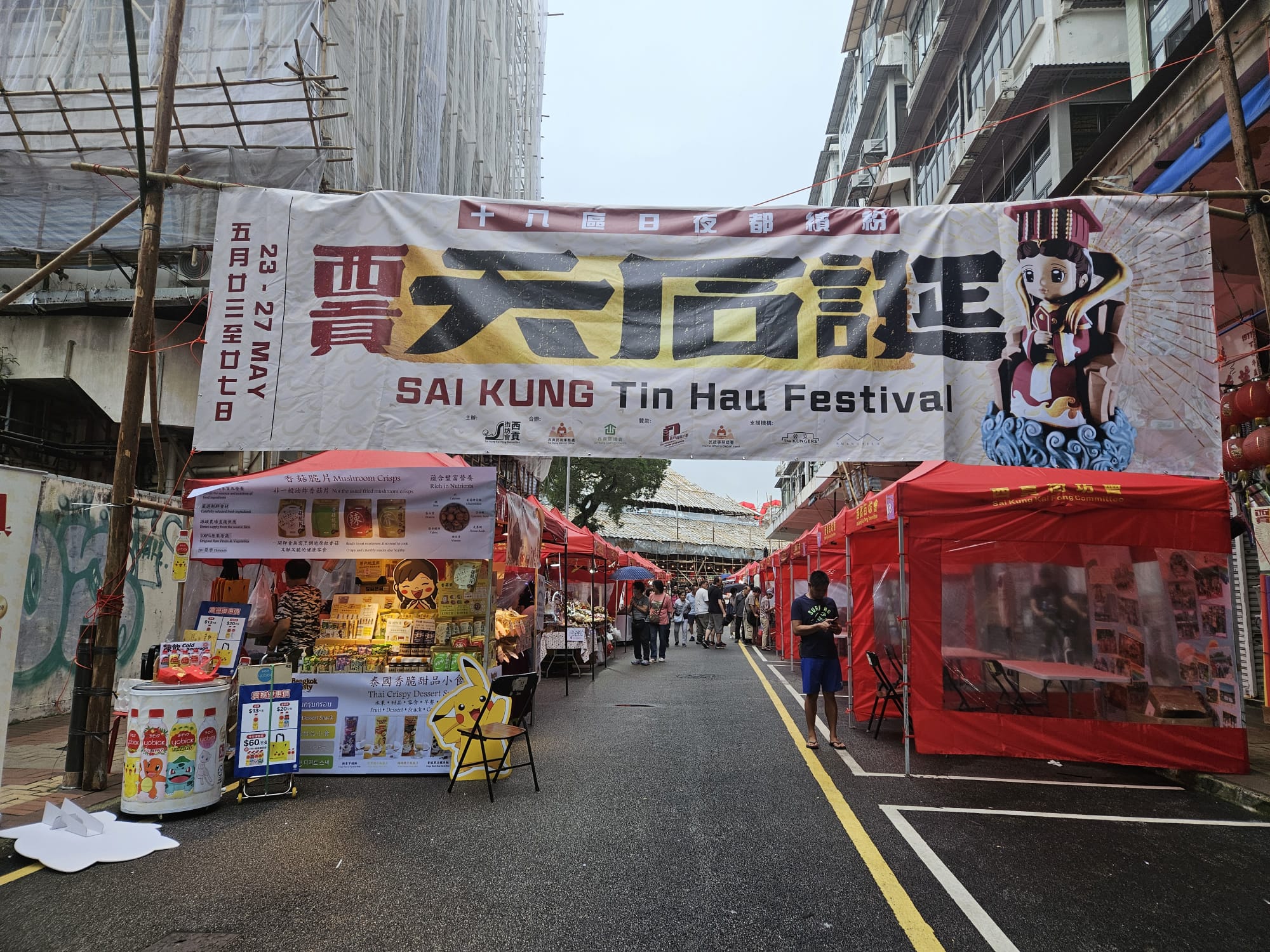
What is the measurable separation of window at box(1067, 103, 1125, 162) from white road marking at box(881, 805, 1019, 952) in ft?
48.8

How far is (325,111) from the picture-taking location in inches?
526

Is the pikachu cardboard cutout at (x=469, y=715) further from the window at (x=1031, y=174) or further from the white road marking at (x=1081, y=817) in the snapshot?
the window at (x=1031, y=174)

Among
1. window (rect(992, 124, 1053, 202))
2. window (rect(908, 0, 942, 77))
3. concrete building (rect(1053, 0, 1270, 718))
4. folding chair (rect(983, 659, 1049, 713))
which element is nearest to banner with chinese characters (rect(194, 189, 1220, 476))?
concrete building (rect(1053, 0, 1270, 718))

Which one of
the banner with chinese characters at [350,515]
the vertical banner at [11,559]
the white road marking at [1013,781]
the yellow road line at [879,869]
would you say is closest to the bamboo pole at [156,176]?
the vertical banner at [11,559]

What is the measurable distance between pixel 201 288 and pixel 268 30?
469cm

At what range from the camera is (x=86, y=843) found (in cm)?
504

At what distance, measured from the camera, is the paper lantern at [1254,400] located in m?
7.69

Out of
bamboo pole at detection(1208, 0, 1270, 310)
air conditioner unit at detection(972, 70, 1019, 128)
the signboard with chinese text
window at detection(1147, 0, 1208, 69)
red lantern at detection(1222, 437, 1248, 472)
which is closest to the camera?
bamboo pole at detection(1208, 0, 1270, 310)

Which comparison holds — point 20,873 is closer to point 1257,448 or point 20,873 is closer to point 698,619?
point 1257,448

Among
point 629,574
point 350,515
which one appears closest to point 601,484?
point 629,574

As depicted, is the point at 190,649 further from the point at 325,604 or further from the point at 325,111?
the point at 325,111

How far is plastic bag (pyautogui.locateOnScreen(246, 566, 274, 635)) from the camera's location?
829 cm

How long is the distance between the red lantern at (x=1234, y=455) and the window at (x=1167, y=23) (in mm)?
5909

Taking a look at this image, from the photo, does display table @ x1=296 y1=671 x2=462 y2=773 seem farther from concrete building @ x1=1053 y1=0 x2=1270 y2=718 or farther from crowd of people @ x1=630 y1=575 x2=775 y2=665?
crowd of people @ x1=630 y1=575 x2=775 y2=665
